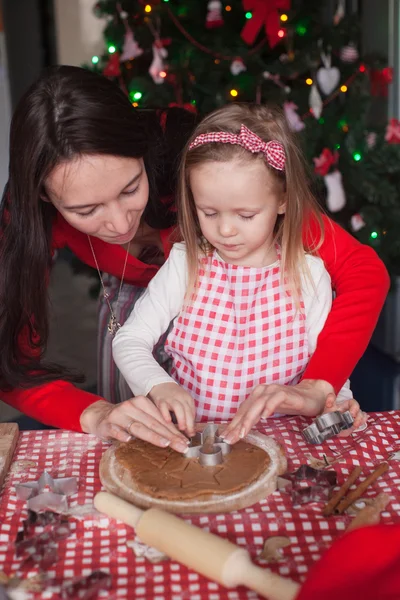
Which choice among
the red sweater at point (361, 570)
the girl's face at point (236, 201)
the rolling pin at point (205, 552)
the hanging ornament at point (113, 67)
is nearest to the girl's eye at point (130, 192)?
the girl's face at point (236, 201)

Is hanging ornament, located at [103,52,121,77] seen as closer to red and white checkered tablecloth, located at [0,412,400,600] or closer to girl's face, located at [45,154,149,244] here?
girl's face, located at [45,154,149,244]

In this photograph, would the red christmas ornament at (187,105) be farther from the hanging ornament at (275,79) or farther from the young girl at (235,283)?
the young girl at (235,283)

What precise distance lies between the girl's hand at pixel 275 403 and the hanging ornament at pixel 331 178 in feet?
7.18

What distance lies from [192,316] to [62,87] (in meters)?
0.57

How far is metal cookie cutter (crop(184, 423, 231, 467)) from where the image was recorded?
1155 mm

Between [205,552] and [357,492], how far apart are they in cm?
28

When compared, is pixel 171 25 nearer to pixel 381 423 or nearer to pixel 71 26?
pixel 71 26

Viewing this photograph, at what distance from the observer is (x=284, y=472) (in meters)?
1.15

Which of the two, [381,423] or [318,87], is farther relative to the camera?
[318,87]

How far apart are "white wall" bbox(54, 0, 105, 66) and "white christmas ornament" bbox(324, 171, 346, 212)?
9.15 feet

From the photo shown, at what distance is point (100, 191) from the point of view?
144 centimetres

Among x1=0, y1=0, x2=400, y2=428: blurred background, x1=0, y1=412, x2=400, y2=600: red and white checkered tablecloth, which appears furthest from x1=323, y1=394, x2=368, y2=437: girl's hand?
x1=0, y1=0, x2=400, y2=428: blurred background

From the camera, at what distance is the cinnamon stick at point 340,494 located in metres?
1.01

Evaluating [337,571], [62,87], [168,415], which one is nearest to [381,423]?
[168,415]
